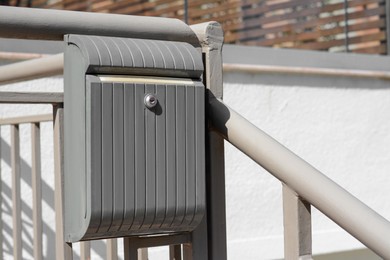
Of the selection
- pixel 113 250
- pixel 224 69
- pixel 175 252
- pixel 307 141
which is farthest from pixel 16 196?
pixel 307 141

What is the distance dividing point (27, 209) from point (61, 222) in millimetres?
1599

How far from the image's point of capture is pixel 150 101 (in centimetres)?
132

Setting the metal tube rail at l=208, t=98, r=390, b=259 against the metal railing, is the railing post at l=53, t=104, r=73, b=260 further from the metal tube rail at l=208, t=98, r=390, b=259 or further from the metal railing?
the metal tube rail at l=208, t=98, r=390, b=259

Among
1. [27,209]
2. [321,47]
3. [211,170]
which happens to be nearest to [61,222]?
[211,170]

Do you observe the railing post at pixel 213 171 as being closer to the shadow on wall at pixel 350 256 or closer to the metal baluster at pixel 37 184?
the metal baluster at pixel 37 184

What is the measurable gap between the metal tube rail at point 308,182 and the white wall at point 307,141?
6.97 ft

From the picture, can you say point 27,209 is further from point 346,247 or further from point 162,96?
point 162,96

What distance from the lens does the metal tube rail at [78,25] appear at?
1.33 metres

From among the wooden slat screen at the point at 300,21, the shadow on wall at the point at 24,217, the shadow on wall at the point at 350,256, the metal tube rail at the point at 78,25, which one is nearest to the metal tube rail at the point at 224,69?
the metal tube rail at the point at 78,25

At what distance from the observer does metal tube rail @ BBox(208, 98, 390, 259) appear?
49.0 inches

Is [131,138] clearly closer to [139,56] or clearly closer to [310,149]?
[139,56]

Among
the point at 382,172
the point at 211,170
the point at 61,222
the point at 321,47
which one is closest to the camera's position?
the point at 211,170

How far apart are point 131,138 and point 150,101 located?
7 cm

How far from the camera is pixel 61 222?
1.70 m
